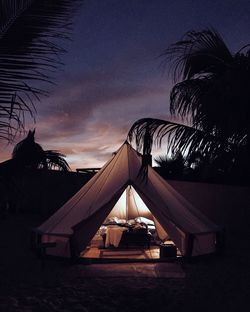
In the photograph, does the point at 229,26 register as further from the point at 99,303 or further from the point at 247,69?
the point at 99,303

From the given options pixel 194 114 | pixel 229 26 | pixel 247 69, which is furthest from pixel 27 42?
pixel 229 26

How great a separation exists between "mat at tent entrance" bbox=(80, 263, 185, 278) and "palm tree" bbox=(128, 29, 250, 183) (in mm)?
3240

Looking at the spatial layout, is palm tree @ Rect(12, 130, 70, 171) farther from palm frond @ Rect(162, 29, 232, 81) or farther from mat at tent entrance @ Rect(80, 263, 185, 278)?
mat at tent entrance @ Rect(80, 263, 185, 278)

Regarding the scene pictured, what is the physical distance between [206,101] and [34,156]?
219cm

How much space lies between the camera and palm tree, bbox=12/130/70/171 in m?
2.11

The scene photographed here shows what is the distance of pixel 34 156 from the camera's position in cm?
212

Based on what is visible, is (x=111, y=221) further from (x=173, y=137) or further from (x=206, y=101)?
(x=206, y=101)

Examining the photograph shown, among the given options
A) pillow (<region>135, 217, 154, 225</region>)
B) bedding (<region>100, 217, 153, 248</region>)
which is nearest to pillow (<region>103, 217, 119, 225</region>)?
pillow (<region>135, 217, 154, 225</region>)

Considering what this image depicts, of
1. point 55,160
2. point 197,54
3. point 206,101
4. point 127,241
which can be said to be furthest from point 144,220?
point 55,160

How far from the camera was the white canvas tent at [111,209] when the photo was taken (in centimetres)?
801

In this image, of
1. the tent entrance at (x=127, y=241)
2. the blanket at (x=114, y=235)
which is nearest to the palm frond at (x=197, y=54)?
the tent entrance at (x=127, y=241)

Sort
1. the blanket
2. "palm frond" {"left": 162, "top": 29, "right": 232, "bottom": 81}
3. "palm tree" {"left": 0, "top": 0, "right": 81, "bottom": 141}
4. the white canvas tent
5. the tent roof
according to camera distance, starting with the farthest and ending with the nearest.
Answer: the blanket → the tent roof → the white canvas tent → "palm frond" {"left": 162, "top": 29, "right": 232, "bottom": 81} → "palm tree" {"left": 0, "top": 0, "right": 81, "bottom": 141}

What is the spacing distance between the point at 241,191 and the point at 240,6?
9374 millimetres

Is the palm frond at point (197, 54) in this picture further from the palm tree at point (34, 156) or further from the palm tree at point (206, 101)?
the palm tree at point (34, 156)
